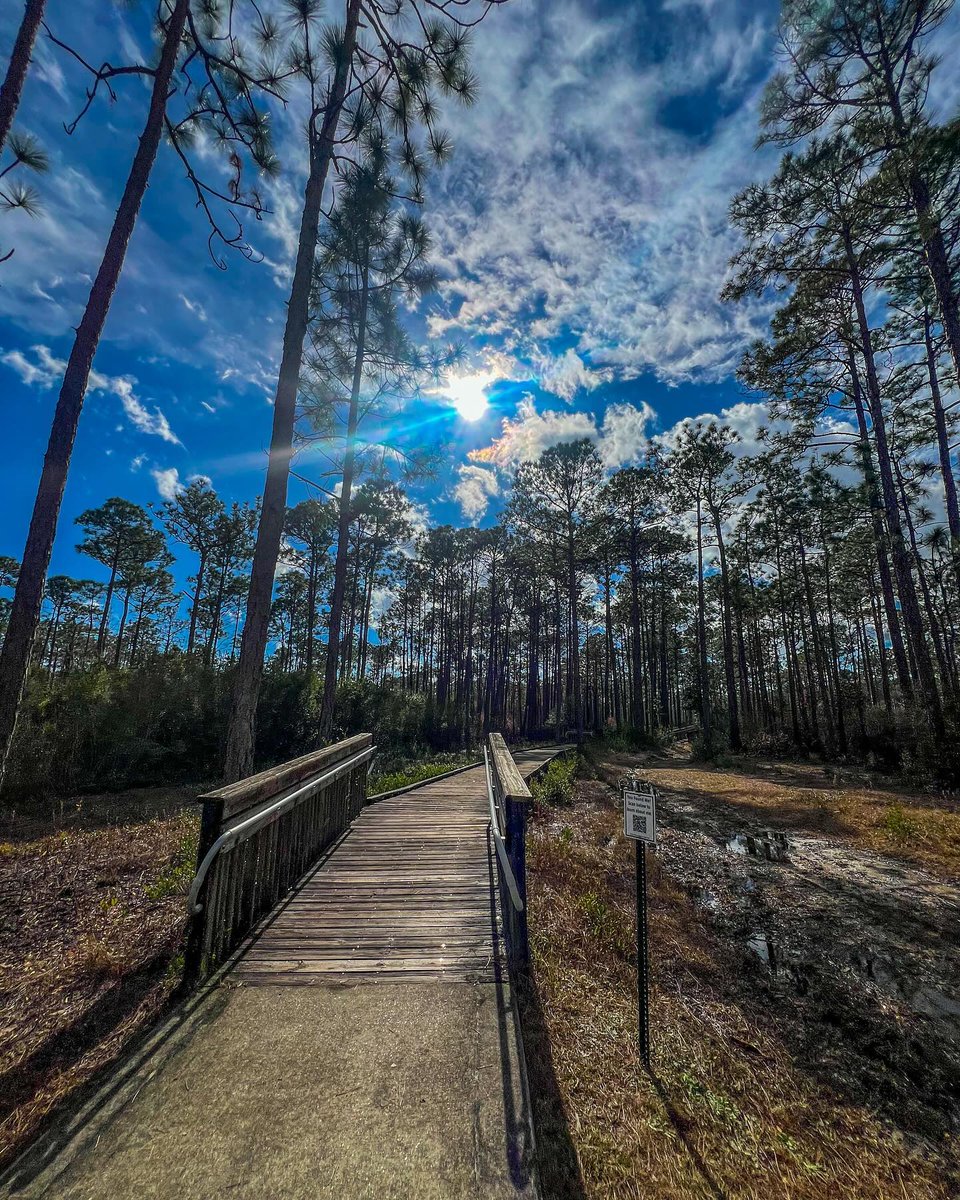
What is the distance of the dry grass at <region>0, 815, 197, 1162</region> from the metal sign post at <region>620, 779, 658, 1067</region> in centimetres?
297

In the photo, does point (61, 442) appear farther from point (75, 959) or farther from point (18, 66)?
point (75, 959)

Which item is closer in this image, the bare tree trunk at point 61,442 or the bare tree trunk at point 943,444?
the bare tree trunk at point 61,442

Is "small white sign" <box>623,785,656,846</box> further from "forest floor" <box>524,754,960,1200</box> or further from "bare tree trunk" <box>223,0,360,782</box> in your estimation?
"bare tree trunk" <box>223,0,360,782</box>

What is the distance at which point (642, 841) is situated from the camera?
10.5 feet

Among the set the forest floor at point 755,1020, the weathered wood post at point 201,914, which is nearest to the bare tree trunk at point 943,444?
the forest floor at point 755,1020

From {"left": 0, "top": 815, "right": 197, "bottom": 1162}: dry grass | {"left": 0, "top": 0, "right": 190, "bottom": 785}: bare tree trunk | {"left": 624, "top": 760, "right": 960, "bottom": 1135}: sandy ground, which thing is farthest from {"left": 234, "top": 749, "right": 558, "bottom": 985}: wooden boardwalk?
{"left": 0, "top": 0, "right": 190, "bottom": 785}: bare tree trunk

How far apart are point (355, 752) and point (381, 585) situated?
902 inches

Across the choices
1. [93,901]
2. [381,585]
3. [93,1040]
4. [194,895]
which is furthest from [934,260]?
[381,585]

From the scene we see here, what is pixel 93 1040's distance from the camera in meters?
2.64

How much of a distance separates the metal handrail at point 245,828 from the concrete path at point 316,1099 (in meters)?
0.60

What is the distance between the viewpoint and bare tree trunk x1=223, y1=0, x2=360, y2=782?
18.8 feet

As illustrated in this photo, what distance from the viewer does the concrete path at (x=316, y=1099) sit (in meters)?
1.68

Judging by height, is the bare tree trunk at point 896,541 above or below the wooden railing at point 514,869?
above

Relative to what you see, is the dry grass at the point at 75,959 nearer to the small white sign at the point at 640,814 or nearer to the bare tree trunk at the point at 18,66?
the small white sign at the point at 640,814
